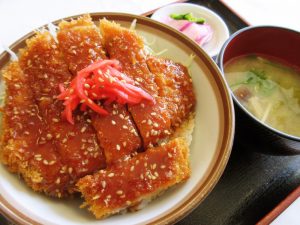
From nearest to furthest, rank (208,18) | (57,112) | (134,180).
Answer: (134,180) < (57,112) < (208,18)

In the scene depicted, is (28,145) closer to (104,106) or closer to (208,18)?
(104,106)

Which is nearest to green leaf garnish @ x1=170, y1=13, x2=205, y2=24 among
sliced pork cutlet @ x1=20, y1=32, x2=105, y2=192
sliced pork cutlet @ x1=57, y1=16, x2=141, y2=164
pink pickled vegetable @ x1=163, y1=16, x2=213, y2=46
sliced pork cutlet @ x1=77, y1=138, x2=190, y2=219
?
pink pickled vegetable @ x1=163, y1=16, x2=213, y2=46

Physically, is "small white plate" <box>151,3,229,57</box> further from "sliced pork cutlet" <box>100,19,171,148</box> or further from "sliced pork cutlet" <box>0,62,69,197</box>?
"sliced pork cutlet" <box>0,62,69,197</box>

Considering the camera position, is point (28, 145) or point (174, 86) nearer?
point (28, 145)

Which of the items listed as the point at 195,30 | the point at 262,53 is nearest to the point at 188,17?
the point at 195,30

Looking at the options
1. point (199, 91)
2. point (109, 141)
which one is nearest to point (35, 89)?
point (109, 141)
